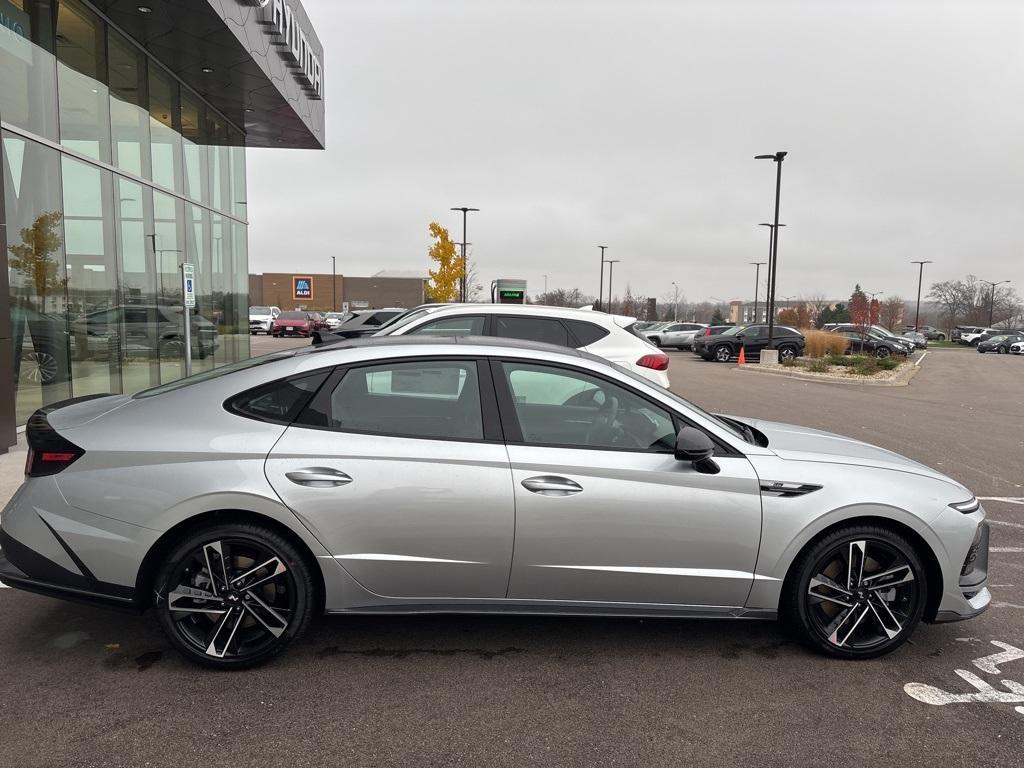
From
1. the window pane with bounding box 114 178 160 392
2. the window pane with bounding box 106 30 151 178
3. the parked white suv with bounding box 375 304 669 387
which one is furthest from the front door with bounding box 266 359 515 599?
the window pane with bounding box 106 30 151 178

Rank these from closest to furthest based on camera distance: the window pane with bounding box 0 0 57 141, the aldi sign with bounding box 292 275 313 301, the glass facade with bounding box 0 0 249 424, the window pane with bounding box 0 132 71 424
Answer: the window pane with bounding box 0 0 57 141 < the window pane with bounding box 0 132 71 424 < the glass facade with bounding box 0 0 249 424 < the aldi sign with bounding box 292 275 313 301

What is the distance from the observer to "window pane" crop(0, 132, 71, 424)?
9219 millimetres

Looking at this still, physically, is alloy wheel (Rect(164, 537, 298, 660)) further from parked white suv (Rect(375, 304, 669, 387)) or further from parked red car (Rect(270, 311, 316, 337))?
parked red car (Rect(270, 311, 316, 337))

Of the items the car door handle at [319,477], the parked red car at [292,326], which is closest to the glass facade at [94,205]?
the car door handle at [319,477]

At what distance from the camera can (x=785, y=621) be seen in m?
3.72

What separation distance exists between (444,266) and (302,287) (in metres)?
58.2

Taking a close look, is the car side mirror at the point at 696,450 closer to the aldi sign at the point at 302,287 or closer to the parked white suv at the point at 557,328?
the parked white suv at the point at 557,328

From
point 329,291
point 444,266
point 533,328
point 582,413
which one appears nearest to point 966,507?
point 582,413

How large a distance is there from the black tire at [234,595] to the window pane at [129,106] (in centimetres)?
1080

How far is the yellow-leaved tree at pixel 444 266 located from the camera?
1520 inches

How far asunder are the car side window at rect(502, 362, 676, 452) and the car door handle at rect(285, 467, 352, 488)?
34.7 inches

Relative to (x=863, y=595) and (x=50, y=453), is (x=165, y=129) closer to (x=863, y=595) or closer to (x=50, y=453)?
(x=50, y=453)

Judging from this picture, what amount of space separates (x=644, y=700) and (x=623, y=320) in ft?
18.1

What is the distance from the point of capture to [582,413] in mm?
3715
